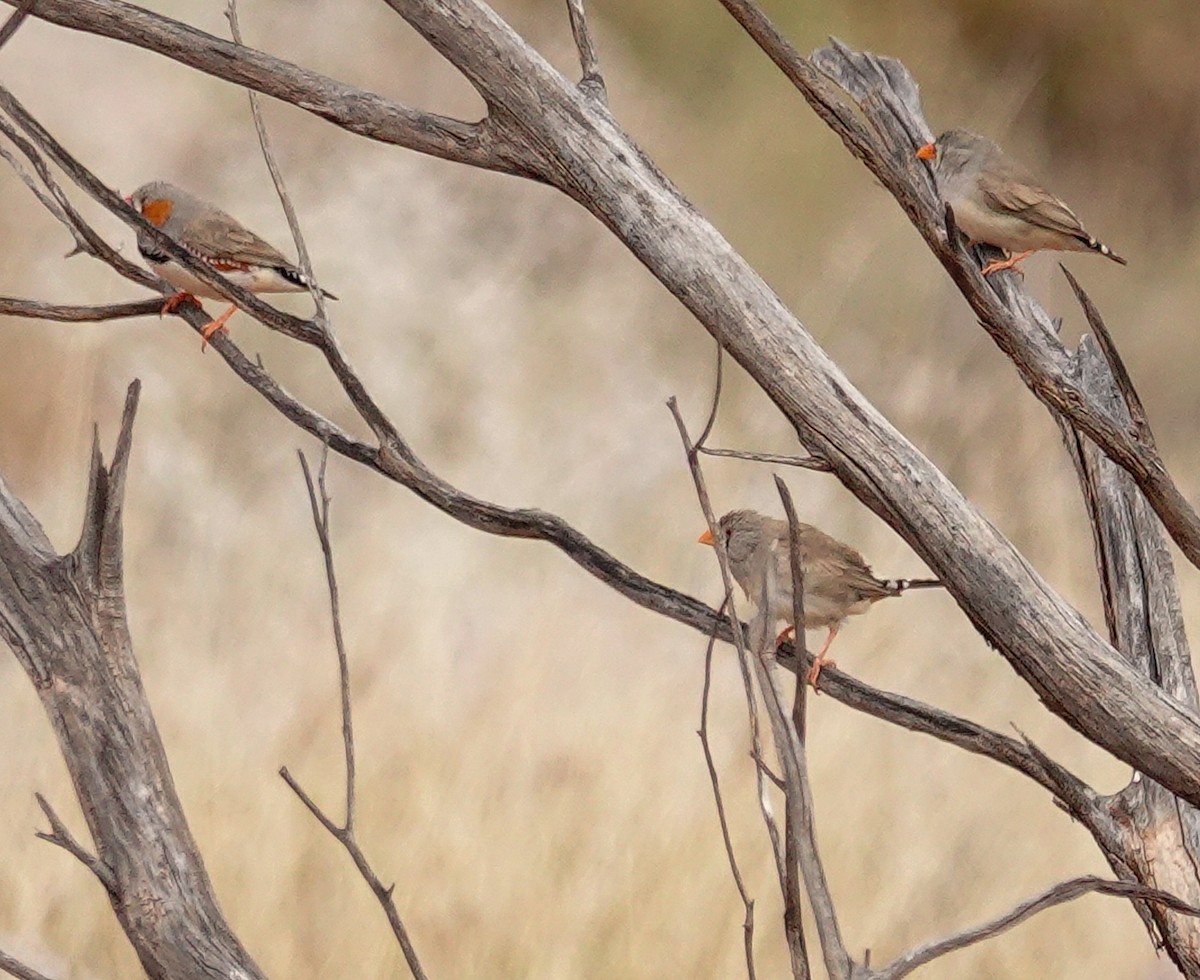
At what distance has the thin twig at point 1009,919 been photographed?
0.54 m

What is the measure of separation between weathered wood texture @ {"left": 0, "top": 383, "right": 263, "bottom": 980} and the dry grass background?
1.69 meters

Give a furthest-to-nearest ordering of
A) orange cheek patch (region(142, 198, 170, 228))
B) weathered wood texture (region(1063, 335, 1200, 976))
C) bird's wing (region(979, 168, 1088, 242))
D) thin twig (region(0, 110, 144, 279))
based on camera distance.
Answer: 1. orange cheek patch (region(142, 198, 170, 228))
2. bird's wing (region(979, 168, 1088, 242))
3. weathered wood texture (region(1063, 335, 1200, 976))
4. thin twig (region(0, 110, 144, 279))

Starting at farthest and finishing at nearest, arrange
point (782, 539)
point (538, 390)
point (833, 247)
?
point (833, 247), point (538, 390), point (782, 539)

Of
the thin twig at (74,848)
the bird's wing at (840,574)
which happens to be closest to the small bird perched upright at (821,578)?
the bird's wing at (840,574)

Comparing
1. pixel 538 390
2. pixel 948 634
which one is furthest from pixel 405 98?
pixel 948 634

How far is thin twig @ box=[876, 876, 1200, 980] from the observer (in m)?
0.54

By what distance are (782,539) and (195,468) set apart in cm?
178

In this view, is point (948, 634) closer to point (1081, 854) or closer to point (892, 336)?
point (1081, 854)

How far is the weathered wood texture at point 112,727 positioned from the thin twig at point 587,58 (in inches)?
10.3

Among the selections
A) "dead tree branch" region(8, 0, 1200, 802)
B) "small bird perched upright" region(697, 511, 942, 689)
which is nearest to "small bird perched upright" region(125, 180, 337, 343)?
"small bird perched upright" region(697, 511, 942, 689)

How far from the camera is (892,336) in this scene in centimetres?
355

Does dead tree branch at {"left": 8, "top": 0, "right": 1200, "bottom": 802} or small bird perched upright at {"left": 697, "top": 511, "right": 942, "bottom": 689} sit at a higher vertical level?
small bird perched upright at {"left": 697, "top": 511, "right": 942, "bottom": 689}

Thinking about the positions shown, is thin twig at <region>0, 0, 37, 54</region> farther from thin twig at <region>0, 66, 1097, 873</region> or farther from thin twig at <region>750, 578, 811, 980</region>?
thin twig at <region>750, 578, 811, 980</region>

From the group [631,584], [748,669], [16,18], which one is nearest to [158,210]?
[16,18]
